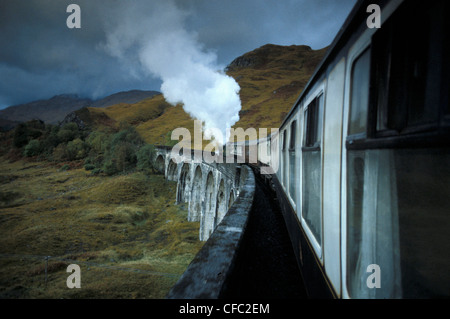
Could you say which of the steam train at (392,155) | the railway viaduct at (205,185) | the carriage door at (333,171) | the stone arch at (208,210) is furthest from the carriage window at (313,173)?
the stone arch at (208,210)

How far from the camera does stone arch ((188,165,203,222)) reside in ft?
74.8

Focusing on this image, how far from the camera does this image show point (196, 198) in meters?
23.3

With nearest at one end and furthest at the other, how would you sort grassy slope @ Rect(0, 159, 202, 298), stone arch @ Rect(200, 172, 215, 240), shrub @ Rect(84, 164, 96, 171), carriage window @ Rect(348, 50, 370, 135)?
carriage window @ Rect(348, 50, 370, 135)
grassy slope @ Rect(0, 159, 202, 298)
stone arch @ Rect(200, 172, 215, 240)
shrub @ Rect(84, 164, 96, 171)

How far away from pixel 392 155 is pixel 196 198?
2307 cm

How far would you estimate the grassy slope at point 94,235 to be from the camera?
1127 cm

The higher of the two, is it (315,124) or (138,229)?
(315,124)

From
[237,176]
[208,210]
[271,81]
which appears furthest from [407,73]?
[271,81]

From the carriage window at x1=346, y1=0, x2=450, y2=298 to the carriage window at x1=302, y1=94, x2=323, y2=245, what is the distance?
3.20 feet

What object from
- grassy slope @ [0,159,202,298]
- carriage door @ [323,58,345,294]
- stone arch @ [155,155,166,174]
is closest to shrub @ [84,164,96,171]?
grassy slope @ [0,159,202,298]

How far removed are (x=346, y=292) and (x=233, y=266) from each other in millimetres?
912

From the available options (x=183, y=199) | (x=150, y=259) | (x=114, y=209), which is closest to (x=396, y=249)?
(x=150, y=259)

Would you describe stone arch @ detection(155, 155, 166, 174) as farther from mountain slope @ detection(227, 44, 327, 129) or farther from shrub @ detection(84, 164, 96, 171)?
mountain slope @ detection(227, 44, 327, 129)

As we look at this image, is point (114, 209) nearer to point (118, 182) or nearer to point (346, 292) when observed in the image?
point (118, 182)
